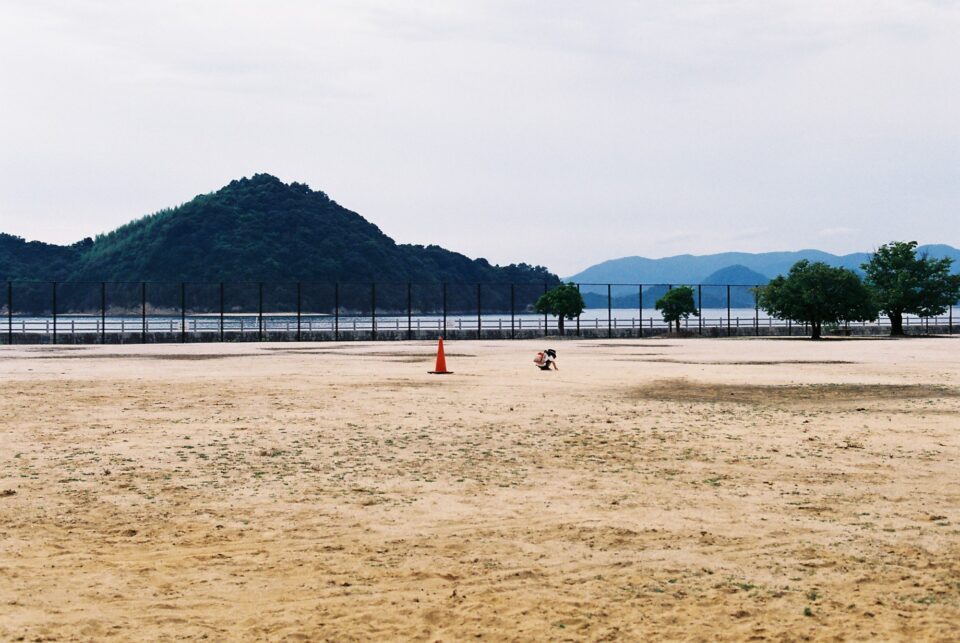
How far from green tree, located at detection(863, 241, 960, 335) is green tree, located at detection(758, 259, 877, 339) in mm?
2974

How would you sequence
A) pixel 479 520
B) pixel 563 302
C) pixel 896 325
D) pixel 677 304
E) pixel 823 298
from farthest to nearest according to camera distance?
1. pixel 563 302
2. pixel 677 304
3. pixel 896 325
4. pixel 823 298
5. pixel 479 520

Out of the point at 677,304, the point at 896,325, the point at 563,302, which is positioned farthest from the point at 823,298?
the point at 563,302

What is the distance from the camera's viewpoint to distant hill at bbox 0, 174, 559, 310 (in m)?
166

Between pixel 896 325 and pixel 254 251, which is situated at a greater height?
pixel 254 251

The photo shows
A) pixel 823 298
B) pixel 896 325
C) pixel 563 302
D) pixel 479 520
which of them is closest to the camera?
pixel 479 520

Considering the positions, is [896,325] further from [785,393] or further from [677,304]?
[785,393]

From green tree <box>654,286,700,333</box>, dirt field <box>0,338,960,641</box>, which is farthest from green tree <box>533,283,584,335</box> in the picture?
dirt field <box>0,338,960,641</box>

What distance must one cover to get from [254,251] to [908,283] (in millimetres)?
116816

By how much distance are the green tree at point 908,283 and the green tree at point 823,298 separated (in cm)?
297

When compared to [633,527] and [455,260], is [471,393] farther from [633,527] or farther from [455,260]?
[455,260]

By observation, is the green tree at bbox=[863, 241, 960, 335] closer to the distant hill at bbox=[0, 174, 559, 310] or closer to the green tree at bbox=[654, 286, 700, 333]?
the green tree at bbox=[654, 286, 700, 333]

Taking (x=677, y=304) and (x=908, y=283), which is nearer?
(x=908, y=283)

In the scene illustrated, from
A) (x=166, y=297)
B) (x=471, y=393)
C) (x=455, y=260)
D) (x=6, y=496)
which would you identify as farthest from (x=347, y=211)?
(x=6, y=496)

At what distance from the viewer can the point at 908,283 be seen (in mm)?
71062
